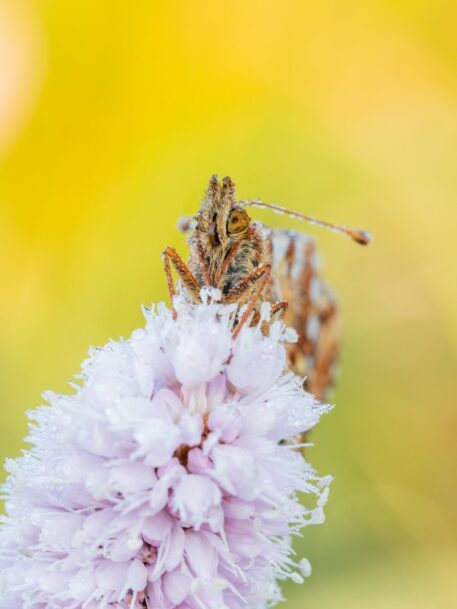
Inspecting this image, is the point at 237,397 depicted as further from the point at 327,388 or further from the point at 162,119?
the point at 162,119

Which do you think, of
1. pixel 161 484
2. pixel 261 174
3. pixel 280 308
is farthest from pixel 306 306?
pixel 261 174

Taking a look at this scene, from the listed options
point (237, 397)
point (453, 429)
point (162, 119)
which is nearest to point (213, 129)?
point (162, 119)

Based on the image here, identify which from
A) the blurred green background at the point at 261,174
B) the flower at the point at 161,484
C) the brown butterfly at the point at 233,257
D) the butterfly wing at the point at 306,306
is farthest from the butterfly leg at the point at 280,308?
the blurred green background at the point at 261,174

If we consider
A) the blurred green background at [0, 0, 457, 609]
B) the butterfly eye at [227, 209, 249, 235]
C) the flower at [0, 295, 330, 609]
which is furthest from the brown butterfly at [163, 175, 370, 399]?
the blurred green background at [0, 0, 457, 609]

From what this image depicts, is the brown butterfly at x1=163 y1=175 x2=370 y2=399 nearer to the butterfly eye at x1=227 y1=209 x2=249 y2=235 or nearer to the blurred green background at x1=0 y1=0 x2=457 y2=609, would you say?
the butterfly eye at x1=227 y1=209 x2=249 y2=235

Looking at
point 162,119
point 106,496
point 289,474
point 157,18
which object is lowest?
point 106,496

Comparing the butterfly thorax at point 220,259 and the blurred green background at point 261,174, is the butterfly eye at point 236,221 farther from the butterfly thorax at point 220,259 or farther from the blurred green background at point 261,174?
the blurred green background at point 261,174
